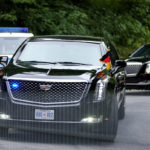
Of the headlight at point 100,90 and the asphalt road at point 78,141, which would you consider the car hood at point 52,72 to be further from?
the asphalt road at point 78,141

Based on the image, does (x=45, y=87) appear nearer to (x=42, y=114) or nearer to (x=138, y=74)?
(x=42, y=114)

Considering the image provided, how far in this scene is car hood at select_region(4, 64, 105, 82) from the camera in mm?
8820

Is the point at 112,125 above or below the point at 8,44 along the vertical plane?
above

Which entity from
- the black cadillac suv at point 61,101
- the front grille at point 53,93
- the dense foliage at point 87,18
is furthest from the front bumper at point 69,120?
the dense foliage at point 87,18

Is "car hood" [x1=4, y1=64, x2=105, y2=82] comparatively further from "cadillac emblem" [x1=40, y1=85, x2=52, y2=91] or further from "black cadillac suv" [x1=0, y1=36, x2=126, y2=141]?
"cadillac emblem" [x1=40, y1=85, x2=52, y2=91]

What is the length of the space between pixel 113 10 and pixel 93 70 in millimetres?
24073

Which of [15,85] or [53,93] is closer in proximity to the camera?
[53,93]

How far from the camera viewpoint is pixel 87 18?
30.1 m

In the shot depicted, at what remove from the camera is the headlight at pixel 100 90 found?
28.5ft

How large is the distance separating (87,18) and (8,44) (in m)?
13.4

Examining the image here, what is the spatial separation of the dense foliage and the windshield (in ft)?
27.8

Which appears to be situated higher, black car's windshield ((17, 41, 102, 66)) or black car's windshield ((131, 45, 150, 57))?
black car's windshield ((17, 41, 102, 66))

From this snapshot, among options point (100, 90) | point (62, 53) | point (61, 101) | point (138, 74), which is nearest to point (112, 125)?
point (100, 90)

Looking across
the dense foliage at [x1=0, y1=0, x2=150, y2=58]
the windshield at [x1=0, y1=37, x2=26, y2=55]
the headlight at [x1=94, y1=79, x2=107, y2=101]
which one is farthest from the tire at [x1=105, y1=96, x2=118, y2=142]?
the dense foliage at [x1=0, y1=0, x2=150, y2=58]
